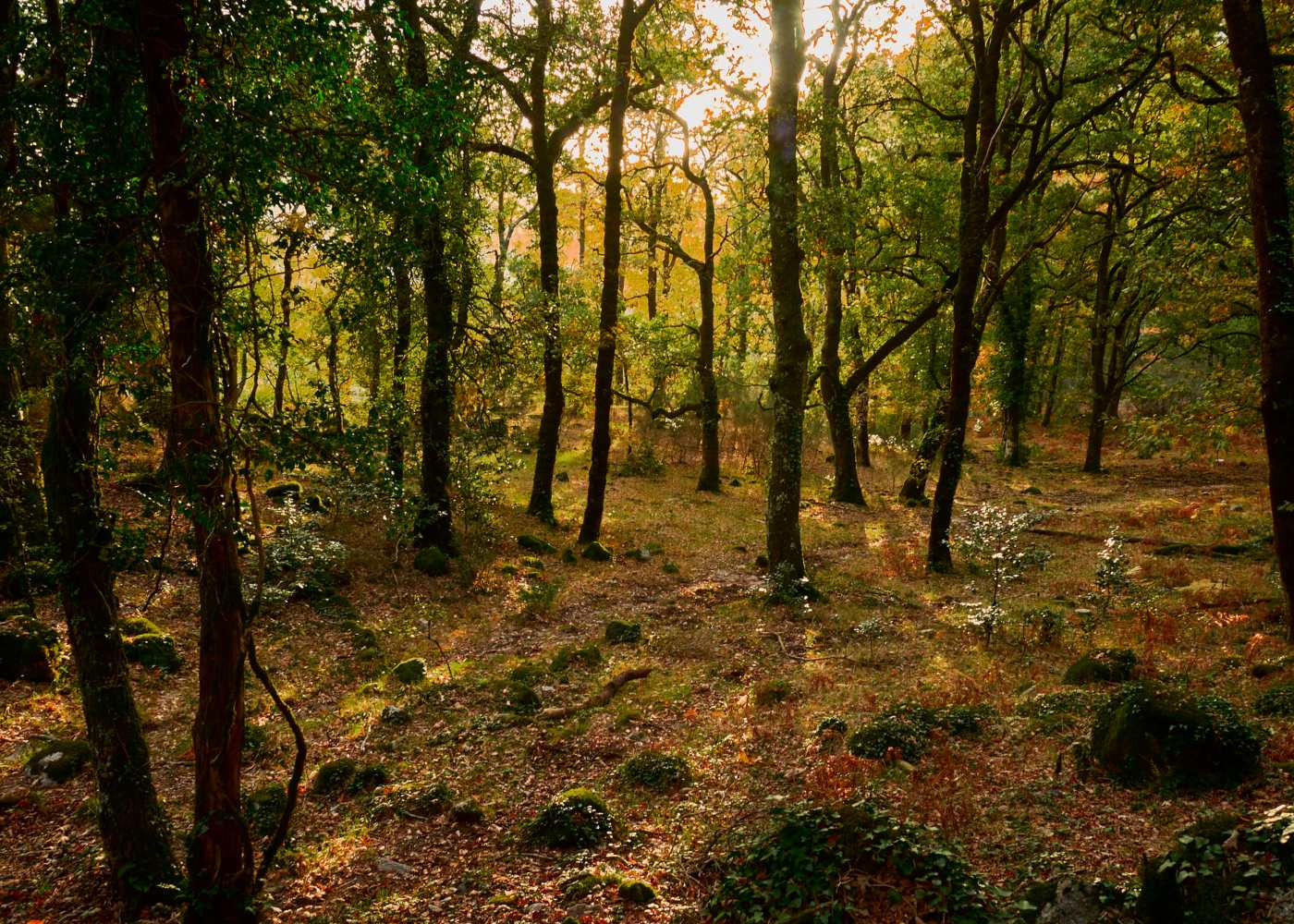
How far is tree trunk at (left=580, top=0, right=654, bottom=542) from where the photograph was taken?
16781mm

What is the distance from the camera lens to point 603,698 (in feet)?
34.5

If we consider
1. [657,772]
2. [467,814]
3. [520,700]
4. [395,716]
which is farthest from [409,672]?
[657,772]

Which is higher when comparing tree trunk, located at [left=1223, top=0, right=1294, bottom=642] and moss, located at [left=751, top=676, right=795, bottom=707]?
tree trunk, located at [left=1223, top=0, right=1294, bottom=642]

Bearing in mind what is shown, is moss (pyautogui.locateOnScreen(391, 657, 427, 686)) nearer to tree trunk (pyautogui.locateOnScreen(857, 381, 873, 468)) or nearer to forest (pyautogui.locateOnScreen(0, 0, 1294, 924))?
forest (pyautogui.locateOnScreen(0, 0, 1294, 924))

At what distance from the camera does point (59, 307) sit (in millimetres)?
5027

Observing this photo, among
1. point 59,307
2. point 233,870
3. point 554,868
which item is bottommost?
point 554,868

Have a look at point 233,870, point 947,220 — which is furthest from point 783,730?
point 947,220

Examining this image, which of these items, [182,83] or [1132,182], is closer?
[182,83]

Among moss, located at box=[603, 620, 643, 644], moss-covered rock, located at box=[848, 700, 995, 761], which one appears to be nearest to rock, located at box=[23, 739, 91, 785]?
moss, located at box=[603, 620, 643, 644]

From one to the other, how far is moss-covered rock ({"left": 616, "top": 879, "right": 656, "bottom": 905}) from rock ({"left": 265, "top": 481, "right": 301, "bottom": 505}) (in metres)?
14.0

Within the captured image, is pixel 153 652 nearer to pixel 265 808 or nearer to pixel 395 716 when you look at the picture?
pixel 395 716

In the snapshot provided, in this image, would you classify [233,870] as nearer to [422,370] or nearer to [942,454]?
[422,370]

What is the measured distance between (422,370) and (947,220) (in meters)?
13.9

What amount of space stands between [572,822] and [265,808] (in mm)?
3252
